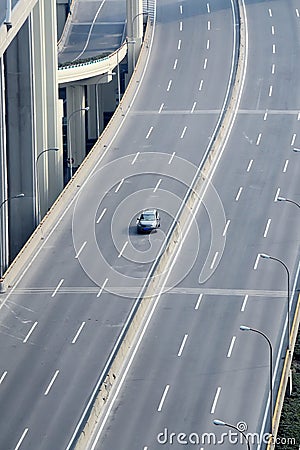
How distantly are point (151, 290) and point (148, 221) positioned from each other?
9.25 m

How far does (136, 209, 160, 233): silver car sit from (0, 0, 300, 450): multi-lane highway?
54 centimetres

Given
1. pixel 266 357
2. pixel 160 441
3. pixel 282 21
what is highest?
pixel 282 21

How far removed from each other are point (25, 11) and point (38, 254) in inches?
568

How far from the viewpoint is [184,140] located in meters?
97.6

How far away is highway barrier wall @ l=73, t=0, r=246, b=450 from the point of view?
5975cm

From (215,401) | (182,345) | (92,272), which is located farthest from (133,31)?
(215,401)

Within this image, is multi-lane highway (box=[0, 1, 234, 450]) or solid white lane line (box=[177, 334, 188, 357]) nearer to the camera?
multi-lane highway (box=[0, 1, 234, 450])

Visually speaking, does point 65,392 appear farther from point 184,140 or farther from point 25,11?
point 184,140

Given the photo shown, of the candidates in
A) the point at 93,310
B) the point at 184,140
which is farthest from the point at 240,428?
the point at 184,140

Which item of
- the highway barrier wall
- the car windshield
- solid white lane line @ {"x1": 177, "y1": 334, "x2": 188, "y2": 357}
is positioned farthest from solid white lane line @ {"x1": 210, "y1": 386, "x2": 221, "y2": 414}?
the car windshield

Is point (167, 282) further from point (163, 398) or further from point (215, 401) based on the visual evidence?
point (215, 401)

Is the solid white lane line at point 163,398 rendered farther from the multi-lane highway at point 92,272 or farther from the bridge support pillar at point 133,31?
the bridge support pillar at point 133,31

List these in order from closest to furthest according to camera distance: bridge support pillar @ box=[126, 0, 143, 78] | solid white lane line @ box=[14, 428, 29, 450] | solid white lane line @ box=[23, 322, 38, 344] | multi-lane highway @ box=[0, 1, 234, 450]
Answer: solid white lane line @ box=[14, 428, 29, 450]
multi-lane highway @ box=[0, 1, 234, 450]
solid white lane line @ box=[23, 322, 38, 344]
bridge support pillar @ box=[126, 0, 143, 78]

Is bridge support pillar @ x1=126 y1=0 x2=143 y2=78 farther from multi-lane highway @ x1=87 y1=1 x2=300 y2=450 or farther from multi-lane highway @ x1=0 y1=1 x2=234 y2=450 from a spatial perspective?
multi-lane highway @ x1=87 y1=1 x2=300 y2=450
